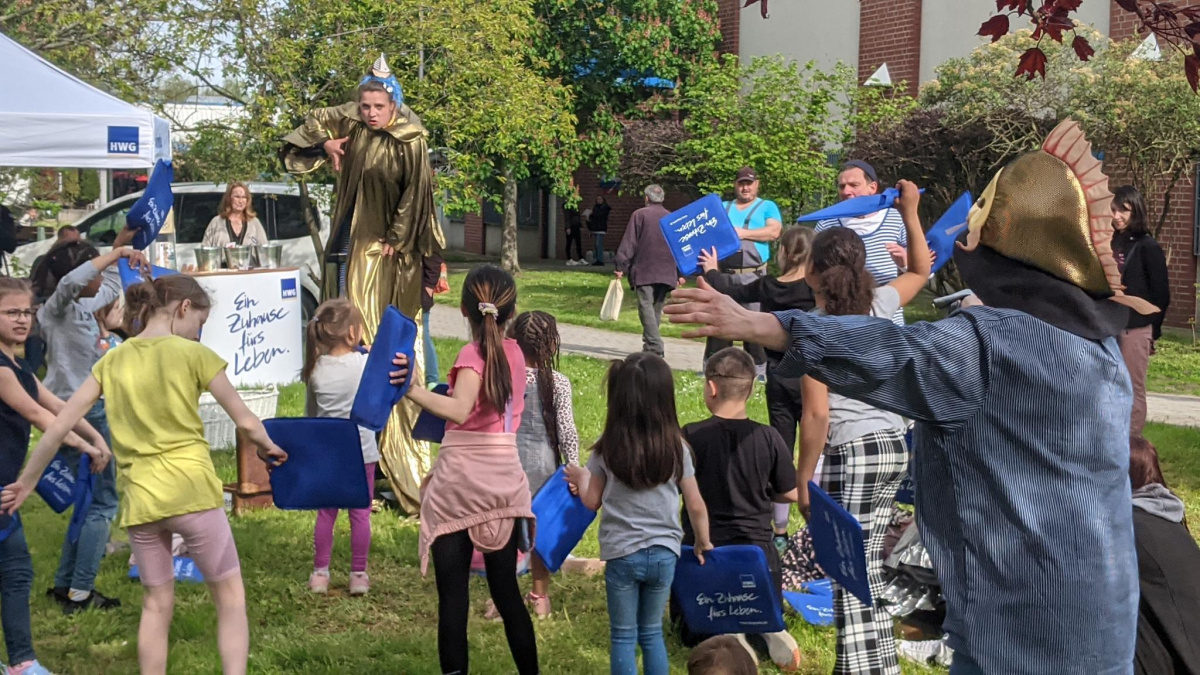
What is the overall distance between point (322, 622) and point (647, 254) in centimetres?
706

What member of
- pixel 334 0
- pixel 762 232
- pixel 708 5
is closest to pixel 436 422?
pixel 762 232

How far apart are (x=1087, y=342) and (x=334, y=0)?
1291cm

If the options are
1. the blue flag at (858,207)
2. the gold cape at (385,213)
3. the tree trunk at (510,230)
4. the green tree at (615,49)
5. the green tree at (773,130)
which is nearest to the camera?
the blue flag at (858,207)

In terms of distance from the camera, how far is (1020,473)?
2605 mm

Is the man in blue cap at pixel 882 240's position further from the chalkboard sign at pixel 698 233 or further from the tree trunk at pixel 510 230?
the tree trunk at pixel 510 230

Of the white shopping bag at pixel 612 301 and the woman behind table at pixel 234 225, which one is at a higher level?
the woman behind table at pixel 234 225

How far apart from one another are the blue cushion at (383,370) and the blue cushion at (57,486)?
166 cm

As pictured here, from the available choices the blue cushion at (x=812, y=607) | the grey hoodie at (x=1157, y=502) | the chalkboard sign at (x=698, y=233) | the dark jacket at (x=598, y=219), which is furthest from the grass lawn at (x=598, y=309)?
the grey hoodie at (x=1157, y=502)

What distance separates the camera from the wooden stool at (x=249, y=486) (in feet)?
23.6

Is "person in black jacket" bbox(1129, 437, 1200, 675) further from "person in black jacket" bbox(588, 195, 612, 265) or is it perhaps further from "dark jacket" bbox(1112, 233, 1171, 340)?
"person in black jacket" bbox(588, 195, 612, 265)

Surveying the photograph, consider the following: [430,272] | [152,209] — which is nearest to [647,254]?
[430,272]

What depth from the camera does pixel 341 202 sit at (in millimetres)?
7086

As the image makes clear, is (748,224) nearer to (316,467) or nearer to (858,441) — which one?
(858,441)

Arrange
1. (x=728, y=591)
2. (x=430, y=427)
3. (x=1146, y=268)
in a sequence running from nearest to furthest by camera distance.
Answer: (x=728, y=591), (x=430, y=427), (x=1146, y=268)
